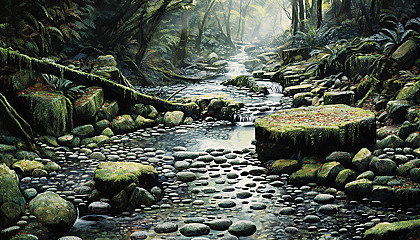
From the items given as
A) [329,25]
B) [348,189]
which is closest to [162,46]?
[329,25]

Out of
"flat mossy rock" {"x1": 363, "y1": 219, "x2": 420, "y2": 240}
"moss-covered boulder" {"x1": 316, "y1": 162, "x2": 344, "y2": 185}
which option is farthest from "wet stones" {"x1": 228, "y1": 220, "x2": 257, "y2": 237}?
"moss-covered boulder" {"x1": 316, "y1": 162, "x2": 344, "y2": 185}

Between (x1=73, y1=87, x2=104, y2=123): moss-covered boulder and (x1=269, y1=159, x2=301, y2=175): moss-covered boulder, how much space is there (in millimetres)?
4175

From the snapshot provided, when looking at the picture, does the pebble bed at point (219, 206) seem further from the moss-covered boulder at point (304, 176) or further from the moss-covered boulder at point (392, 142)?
the moss-covered boulder at point (392, 142)

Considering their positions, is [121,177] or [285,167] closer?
[121,177]

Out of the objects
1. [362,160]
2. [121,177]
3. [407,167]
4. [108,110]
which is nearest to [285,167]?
[362,160]

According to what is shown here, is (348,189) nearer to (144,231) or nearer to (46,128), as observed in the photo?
(144,231)

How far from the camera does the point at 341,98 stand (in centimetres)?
926

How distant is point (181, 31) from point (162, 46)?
107 inches

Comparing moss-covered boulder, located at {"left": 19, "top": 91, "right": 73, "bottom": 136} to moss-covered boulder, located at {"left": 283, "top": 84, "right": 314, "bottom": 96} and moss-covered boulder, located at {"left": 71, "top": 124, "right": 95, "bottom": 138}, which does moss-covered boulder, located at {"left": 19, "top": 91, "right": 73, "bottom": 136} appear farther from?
moss-covered boulder, located at {"left": 283, "top": 84, "right": 314, "bottom": 96}

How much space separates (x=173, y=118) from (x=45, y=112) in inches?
124

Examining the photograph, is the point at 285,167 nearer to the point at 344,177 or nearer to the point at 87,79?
the point at 344,177

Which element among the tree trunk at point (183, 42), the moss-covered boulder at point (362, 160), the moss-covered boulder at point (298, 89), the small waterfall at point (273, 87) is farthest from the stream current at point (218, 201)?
the tree trunk at point (183, 42)

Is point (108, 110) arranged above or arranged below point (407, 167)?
above

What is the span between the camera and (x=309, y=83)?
468 inches
